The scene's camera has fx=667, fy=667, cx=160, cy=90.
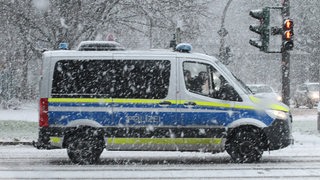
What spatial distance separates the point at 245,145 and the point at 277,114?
810mm

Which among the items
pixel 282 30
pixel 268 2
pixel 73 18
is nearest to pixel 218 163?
pixel 282 30

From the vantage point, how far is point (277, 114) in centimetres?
1212

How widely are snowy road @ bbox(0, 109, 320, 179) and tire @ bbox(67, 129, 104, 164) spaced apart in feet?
0.70

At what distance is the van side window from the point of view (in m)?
12.0

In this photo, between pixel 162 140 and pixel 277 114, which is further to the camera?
pixel 277 114

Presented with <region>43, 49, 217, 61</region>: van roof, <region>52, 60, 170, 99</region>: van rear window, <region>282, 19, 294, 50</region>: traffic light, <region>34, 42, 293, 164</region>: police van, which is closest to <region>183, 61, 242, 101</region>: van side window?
<region>34, 42, 293, 164</region>: police van

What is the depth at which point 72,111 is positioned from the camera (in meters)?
11.9

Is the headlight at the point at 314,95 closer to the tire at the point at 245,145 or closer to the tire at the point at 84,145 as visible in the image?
the tire at the point at 245,145

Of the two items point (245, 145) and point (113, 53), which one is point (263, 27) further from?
point (113, 53)

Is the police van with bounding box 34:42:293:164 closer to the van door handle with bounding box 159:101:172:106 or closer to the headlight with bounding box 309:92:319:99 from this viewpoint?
the van door handle with bounding box 159:101:172:106

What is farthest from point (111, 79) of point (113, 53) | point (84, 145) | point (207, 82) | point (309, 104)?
point (309, 104)

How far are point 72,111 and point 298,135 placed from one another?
8.77m

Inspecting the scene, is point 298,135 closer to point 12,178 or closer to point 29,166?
point 29,166

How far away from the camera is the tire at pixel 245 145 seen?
1207 centimetres
